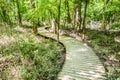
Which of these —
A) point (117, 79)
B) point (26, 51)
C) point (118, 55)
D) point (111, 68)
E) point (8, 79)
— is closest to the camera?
point (8, 79)

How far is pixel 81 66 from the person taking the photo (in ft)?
35.9

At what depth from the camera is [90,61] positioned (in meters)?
11.9

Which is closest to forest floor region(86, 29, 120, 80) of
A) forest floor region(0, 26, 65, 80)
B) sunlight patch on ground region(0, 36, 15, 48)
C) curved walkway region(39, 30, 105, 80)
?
curved walkway region(39, 30, 105, 80)

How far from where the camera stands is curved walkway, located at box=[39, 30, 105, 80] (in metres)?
9.58

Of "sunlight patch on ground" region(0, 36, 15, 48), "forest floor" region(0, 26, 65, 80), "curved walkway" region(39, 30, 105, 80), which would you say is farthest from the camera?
"sunlight patch on ground" region(0, 36, 15, 48)

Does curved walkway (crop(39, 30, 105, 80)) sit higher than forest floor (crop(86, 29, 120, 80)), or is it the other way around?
curved walkway (crop(39, 30, 105, 80))

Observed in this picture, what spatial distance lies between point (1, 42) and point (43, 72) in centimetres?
285

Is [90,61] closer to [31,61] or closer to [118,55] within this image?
[118,55]

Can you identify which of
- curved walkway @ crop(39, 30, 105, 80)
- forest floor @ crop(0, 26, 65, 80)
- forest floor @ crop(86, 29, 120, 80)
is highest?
forest floor @ crop(0, 26, 65, 80)

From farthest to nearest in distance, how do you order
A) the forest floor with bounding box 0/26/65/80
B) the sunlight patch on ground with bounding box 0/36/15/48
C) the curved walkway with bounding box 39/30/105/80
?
the sunlight patch on ground with bounding box 0/36/15/48
the curved walkway with bounding box 39/30/105/80
the forest floor with bounding box 0/26/65/80

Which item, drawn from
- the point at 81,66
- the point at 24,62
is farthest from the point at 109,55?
the point at 24,62

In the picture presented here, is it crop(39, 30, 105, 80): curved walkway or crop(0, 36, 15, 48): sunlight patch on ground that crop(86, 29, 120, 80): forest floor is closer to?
crop(39, 30, 105, 80): curved walkway

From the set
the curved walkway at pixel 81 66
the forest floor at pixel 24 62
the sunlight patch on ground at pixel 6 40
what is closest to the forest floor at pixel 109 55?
the curved walkway at pixel 81 66

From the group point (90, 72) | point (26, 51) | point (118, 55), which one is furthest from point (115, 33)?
point (26, 51)
